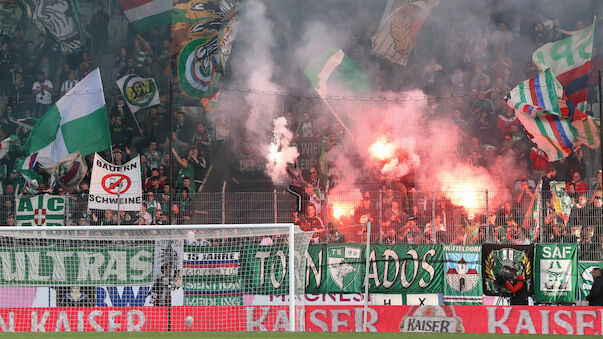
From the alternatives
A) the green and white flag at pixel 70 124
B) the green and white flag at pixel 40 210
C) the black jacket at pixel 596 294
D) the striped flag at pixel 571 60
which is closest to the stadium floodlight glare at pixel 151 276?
the green and white flag at pixel 40 210

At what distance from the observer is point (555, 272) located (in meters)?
15.1

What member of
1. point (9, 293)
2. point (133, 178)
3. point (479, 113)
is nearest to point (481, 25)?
point (479, 113)

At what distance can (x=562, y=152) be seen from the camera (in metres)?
19.5

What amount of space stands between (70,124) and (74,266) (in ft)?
20.1

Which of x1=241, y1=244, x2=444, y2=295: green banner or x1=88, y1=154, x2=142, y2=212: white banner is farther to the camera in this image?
x1=88, y1=154, x2=142, y2=212: white banner

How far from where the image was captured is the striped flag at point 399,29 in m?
22.8

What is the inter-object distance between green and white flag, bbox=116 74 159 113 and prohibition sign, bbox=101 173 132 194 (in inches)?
195

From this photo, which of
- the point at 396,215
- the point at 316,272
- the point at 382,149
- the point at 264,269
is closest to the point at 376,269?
the point at 316,272

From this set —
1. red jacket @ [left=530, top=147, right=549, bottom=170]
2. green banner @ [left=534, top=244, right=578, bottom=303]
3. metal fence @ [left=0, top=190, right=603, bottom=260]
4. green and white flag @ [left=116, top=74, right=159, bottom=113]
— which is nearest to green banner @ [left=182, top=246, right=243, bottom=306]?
metal fence @ [left=0, top=190, right=603, bottom=260]

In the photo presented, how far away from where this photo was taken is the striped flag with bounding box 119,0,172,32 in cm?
2278

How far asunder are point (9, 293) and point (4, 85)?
34.7 feet

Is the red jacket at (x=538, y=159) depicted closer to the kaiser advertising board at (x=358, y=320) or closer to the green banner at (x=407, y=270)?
the green banner at (x=407, y=270)

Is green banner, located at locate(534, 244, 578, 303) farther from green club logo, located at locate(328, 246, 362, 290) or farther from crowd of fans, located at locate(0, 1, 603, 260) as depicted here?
crowd of fans, located at locate(0, 1, 603, 260)

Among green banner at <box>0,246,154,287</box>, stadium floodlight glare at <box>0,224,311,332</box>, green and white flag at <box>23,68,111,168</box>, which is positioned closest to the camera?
stadium floodlight glare at <box>0,224,311,332</box>
